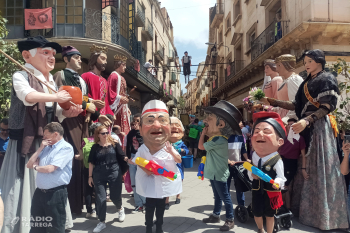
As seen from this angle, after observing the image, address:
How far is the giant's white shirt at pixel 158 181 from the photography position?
2.97 metres

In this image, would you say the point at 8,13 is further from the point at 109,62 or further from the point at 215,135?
the point at 215,135

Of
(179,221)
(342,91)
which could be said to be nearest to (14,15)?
(179,221)

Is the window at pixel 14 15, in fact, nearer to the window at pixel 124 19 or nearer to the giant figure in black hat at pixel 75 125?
the window at pixel 124 19

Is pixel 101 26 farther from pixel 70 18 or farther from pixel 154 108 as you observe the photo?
pixel 154 108

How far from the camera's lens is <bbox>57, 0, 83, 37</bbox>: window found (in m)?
10.3

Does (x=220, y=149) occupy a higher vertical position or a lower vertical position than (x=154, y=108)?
lower

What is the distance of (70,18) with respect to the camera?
1052 cm

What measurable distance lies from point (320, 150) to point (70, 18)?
10.2 m

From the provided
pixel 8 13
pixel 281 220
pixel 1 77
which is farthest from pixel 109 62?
pixel 281 220

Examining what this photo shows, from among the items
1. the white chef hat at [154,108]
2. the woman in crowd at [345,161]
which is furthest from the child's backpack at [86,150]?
the woman in crowd at [345,161]

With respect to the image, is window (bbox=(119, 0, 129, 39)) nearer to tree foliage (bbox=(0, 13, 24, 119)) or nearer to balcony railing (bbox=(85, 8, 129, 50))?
balcony railing (bbox=(85, 8, 129, 50))

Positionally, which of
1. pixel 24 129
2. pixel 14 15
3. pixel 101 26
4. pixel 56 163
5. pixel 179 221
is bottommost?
pixel 179 221

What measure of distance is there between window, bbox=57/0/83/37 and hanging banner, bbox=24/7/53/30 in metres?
0.51

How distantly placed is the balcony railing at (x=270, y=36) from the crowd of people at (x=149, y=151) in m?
7.13
